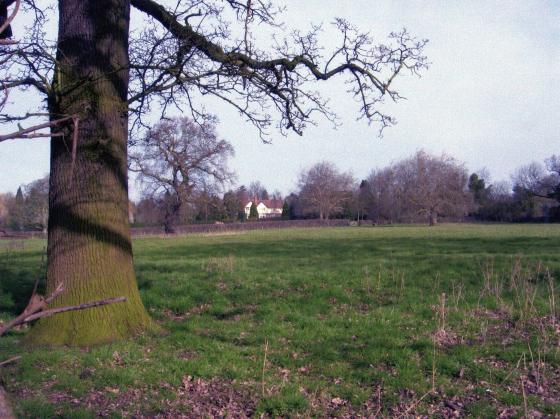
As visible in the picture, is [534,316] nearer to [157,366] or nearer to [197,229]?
[157,366]

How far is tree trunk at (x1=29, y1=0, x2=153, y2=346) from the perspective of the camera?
283 inches

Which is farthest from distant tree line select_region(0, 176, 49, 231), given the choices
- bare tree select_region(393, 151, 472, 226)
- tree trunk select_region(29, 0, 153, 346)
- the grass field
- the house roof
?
the house roof

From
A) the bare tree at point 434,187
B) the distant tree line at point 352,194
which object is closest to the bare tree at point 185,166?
the distant tree line at point 352,194

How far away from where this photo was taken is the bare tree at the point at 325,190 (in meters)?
89.4

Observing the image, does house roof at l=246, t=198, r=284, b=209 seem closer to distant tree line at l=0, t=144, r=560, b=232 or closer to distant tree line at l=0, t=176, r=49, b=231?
distant tree line at l=0, t=144, r=560, b=232

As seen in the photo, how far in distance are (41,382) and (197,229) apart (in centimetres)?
5372

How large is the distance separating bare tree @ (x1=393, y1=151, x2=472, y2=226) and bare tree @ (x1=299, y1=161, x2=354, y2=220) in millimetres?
14775

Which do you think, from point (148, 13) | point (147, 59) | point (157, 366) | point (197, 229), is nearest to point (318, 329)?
point (157, 366)

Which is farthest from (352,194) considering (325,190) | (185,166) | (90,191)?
(90,191)

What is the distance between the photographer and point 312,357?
22.2 ft

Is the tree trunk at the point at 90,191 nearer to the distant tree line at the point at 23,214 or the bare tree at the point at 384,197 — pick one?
the distant tree line at the point at 23,214

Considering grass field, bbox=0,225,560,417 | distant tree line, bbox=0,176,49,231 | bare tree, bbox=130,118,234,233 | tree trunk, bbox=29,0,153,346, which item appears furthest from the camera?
bare tree, bbox=130,118,234,233

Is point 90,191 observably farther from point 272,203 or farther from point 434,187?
point 272,203

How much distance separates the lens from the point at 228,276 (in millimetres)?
11930
